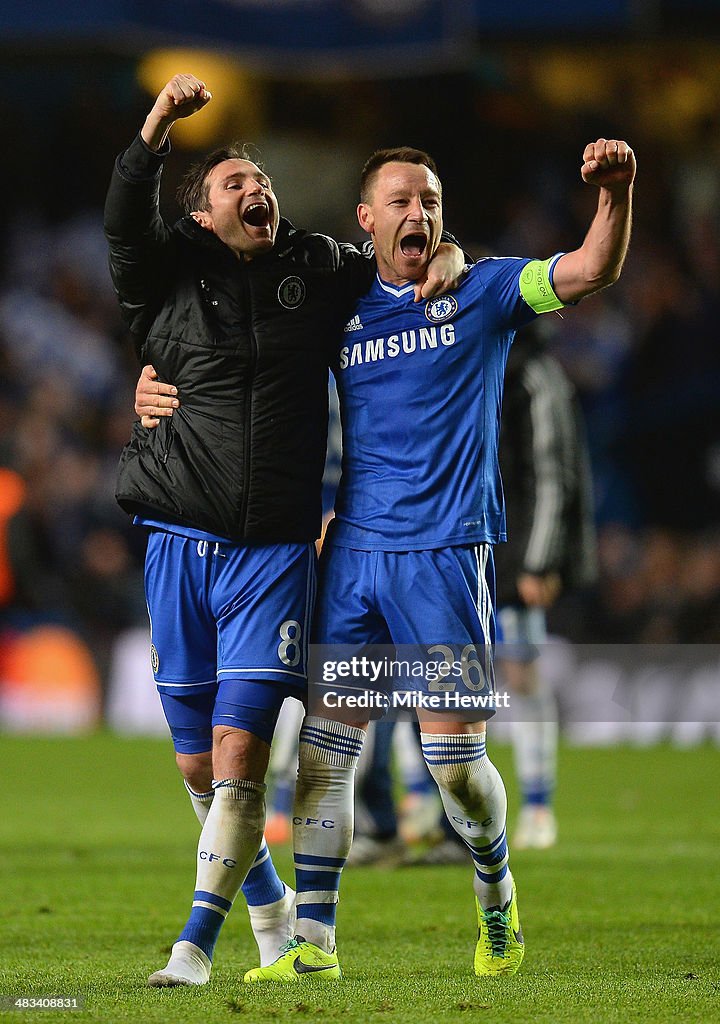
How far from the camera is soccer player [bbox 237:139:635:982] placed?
4512mm

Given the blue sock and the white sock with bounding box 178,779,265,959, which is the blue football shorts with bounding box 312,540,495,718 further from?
the blue sock

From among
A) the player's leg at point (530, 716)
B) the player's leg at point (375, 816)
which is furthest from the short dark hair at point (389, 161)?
the player's leg at point (530, 716)

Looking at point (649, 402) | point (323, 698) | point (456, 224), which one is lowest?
point (323, 698)

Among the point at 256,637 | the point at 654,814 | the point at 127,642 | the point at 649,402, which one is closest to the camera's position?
the point at 256,637

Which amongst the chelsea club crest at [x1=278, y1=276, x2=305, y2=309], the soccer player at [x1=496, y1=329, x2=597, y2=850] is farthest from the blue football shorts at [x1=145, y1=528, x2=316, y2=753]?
the soccer player at [x1=496, y1=329, x2=597, y2=850]

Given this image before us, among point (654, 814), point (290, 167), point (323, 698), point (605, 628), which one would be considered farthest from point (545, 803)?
point (290, 167)

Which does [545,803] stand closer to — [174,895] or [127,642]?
[174,895]

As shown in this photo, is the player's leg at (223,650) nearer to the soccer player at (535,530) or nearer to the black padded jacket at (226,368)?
the black padded jacket at (226,368)

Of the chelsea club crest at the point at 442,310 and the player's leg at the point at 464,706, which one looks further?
the chelsea club crest at the point at 442,310

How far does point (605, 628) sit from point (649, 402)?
4298 mm

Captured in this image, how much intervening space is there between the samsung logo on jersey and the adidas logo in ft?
0.16

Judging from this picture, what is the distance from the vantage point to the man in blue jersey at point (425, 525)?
451 cm

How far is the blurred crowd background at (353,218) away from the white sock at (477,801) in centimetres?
1055

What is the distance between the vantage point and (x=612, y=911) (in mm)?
5820
